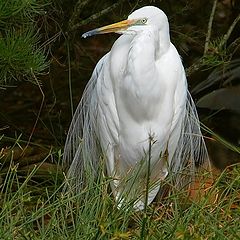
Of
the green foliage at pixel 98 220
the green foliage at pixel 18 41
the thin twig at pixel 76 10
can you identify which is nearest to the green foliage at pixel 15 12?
the green foliage at pixel 18 41

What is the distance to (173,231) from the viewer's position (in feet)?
5.57

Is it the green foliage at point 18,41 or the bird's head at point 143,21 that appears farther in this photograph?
the bird's head at point 143,21

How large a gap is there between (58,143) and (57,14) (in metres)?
0.55

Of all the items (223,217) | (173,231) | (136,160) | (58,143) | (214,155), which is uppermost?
(173,231)

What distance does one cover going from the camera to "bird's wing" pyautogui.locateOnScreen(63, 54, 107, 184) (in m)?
2.74

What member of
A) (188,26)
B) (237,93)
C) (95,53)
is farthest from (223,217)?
(95,53)

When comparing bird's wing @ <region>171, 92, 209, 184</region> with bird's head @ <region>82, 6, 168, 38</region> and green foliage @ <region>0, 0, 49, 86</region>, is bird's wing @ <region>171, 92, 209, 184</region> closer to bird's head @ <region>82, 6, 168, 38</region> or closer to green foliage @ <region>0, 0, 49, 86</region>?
bird's head @ <region>82, 6, 168, 38</region>

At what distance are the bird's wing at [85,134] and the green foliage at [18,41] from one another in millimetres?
308

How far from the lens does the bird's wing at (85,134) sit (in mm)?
2738

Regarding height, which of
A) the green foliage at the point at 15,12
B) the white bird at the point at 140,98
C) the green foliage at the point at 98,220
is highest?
the green foliage at the point at 15,12

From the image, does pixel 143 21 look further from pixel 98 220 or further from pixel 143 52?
pixel 98 220

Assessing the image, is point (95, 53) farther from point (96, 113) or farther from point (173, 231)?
point (173, 231)

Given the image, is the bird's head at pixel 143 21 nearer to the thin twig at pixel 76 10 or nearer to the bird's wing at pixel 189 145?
the bird's wing at pixel 189 145

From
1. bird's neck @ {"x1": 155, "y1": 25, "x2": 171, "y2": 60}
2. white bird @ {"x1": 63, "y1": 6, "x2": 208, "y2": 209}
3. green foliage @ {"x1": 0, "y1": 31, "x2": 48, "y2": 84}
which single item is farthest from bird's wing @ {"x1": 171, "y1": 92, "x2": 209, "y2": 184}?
green foliage @ {"x1": 0, "y1": 31, "x2": 48, "y2": 84}
